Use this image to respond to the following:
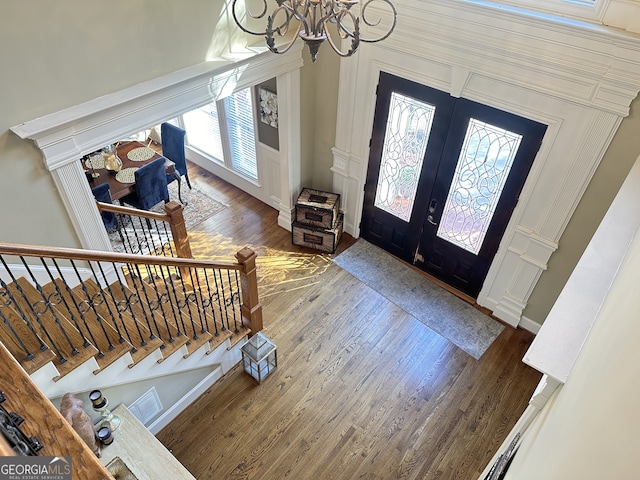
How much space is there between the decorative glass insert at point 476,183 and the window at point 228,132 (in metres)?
2.61

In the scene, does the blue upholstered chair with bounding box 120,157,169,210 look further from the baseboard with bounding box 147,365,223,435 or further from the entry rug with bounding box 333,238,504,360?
the baseboard with bounding box 147,365,223,435

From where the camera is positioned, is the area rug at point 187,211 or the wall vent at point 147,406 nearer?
the wall vent at point 147,406

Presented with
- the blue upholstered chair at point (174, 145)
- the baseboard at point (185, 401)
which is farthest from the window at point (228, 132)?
the baseboard at point (185, 401)

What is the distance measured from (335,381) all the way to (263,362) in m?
0.71

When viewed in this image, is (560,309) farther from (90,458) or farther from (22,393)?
(22,393)

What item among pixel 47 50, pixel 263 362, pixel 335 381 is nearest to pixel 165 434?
pixel 263 362

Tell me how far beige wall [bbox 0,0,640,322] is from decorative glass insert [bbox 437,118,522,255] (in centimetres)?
69

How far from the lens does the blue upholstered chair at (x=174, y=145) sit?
604 cm

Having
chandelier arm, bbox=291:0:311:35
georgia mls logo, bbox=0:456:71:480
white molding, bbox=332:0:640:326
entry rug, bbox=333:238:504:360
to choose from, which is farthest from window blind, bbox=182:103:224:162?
georgia mls logo, bbox=0:456:71:480

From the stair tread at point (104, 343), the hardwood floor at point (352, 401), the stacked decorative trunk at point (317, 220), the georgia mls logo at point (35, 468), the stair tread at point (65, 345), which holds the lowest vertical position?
the hardwood floor at point (352, 401)

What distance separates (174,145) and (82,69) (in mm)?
3148

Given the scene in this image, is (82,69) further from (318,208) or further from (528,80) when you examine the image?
(528,80)

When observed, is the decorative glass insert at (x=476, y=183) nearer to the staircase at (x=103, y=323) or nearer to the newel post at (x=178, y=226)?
the staircase at (x=103, y=323)

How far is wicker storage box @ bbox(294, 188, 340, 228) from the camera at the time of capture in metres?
5.18
